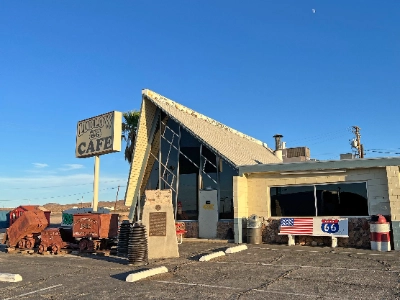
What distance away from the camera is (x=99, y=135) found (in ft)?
58.1

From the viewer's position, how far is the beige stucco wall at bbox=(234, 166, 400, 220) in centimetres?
1384

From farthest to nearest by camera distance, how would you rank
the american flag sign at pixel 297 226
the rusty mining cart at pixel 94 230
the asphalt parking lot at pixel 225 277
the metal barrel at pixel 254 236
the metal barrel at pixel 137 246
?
the metal barrel at pixel 254 236
the american flag sign at pixel 297 226
the rusty mining cart at pixel 94 230
the metal barrel at pixel 137 246
the asphalt parking lot at pixel 225 277

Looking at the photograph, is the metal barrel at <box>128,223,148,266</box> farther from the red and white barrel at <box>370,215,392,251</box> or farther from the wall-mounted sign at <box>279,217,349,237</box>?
the red and white barrel at <box>370,215,392,251</box>

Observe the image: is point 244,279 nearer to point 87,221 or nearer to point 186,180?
point 87,221

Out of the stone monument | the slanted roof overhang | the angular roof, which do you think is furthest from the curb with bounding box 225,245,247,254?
the angular roof

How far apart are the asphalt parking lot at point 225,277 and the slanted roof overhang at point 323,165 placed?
3.53 m

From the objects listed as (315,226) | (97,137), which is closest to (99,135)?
(97,137)

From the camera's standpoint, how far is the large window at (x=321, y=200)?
48.6ft

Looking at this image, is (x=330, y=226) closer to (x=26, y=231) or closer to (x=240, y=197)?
(x=240, y=197)

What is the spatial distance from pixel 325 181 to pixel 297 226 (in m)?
2.34

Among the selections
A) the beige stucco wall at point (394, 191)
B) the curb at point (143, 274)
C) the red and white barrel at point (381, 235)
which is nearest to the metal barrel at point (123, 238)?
the curb at point (143, 274)

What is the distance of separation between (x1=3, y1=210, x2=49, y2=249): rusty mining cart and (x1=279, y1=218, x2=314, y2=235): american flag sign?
35.3ft

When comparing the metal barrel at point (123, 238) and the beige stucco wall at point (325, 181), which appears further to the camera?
the beige stucco wall at point (325, 181)

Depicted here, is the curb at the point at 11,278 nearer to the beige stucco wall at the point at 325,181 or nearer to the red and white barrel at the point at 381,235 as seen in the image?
the beige stucco wall at the point at 325,181
